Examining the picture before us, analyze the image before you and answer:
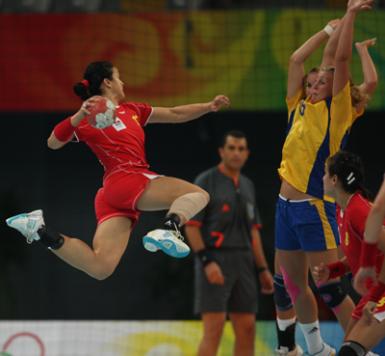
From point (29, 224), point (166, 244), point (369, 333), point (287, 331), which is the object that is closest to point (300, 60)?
point (166, 244)

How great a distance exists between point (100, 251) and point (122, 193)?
46 centimetres

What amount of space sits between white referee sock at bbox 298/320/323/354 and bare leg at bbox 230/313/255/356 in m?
1.92

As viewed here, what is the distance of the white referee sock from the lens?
9180 mm

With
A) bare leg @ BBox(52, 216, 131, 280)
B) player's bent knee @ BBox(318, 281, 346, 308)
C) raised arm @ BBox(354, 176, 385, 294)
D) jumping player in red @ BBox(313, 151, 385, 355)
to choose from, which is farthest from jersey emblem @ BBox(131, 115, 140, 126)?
raised arm @ BBox(354, 176, 385, 294)

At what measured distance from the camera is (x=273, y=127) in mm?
16266

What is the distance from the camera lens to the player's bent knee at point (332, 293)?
8828 millimetres

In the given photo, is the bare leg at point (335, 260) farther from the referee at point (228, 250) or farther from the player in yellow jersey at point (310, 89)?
the referee at point (228, 250)

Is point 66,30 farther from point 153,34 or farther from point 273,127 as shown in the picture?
point 273,127

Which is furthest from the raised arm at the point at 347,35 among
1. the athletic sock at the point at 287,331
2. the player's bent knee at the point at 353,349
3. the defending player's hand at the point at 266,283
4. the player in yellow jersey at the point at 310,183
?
the defending player's hand at the point at 266,283

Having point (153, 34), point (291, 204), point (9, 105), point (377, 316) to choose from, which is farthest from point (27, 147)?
point (377, 316)

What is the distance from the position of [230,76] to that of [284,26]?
2.73 feet

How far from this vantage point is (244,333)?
11.2m

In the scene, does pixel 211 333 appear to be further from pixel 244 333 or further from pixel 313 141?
pixel 313 141

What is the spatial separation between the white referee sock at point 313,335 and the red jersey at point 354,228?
1187mm
